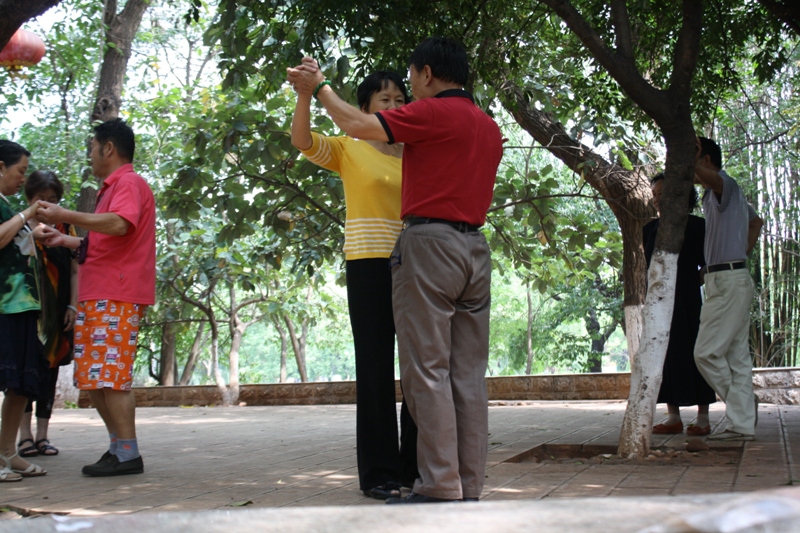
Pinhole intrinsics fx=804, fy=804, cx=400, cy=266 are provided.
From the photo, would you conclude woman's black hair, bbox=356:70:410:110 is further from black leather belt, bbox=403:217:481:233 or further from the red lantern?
the red lantern

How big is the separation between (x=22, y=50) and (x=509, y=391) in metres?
7.96

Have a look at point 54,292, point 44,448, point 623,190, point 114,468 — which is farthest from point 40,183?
point 623,190

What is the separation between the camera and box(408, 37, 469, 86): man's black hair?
11.2 ft

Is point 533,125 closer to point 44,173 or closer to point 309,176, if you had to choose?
point 309,176

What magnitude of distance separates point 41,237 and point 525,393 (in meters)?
8.67

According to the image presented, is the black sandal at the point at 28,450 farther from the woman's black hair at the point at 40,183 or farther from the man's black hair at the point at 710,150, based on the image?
the man's black hair at the point at 710,150

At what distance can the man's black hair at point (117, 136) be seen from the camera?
481cm

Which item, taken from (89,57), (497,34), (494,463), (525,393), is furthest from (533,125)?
(89,57)

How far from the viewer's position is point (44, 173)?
17.5ft

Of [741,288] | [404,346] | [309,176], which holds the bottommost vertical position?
[404,346]

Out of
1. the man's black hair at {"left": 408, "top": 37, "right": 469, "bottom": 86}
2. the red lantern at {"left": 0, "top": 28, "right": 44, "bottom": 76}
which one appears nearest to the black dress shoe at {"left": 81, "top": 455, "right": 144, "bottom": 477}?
the man's black hair at {"left": 408, "top": 37, "right": 469, "bottom": 86}

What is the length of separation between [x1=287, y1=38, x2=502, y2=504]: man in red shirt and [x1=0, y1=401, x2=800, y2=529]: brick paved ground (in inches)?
20.4

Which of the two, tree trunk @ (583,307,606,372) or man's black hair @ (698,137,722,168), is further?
tree trunk @ (583,307,606,372)

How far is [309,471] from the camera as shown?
4617 mm
